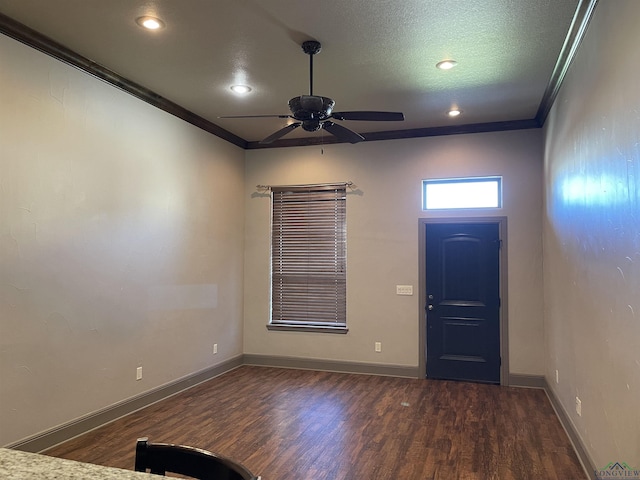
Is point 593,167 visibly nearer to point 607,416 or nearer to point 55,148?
point 607,416

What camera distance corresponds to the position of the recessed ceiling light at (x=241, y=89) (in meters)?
4.29

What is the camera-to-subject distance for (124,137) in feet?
13.7

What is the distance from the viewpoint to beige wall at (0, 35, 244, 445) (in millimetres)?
3182

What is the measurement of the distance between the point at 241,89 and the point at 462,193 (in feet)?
9.66

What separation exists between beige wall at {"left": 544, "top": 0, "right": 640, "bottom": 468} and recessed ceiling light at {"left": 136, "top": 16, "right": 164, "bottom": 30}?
2.80 metres

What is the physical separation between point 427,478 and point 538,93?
12.0ft

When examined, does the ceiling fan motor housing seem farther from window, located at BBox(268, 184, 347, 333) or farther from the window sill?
the window sill

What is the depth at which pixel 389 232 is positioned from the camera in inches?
228

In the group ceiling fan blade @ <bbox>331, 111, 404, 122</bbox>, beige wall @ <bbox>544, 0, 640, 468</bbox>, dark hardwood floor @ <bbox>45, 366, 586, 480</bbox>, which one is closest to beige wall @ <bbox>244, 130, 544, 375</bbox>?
dark hardwood floor @ <bbox>45, 366, 586, 480</bbox>

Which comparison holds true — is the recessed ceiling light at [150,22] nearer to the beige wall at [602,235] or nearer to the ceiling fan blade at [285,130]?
the ceiling fan blade at [285,130]

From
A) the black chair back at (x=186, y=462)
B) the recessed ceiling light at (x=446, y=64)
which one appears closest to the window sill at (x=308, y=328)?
the recessed ceiling light at (x=446, y=64)

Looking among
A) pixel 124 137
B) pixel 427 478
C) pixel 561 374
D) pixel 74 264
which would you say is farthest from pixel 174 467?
pixel 561 374

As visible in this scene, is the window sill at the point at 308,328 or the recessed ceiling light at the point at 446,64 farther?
the window sill at the point at 308,328

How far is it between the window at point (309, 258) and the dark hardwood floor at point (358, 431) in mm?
1005
